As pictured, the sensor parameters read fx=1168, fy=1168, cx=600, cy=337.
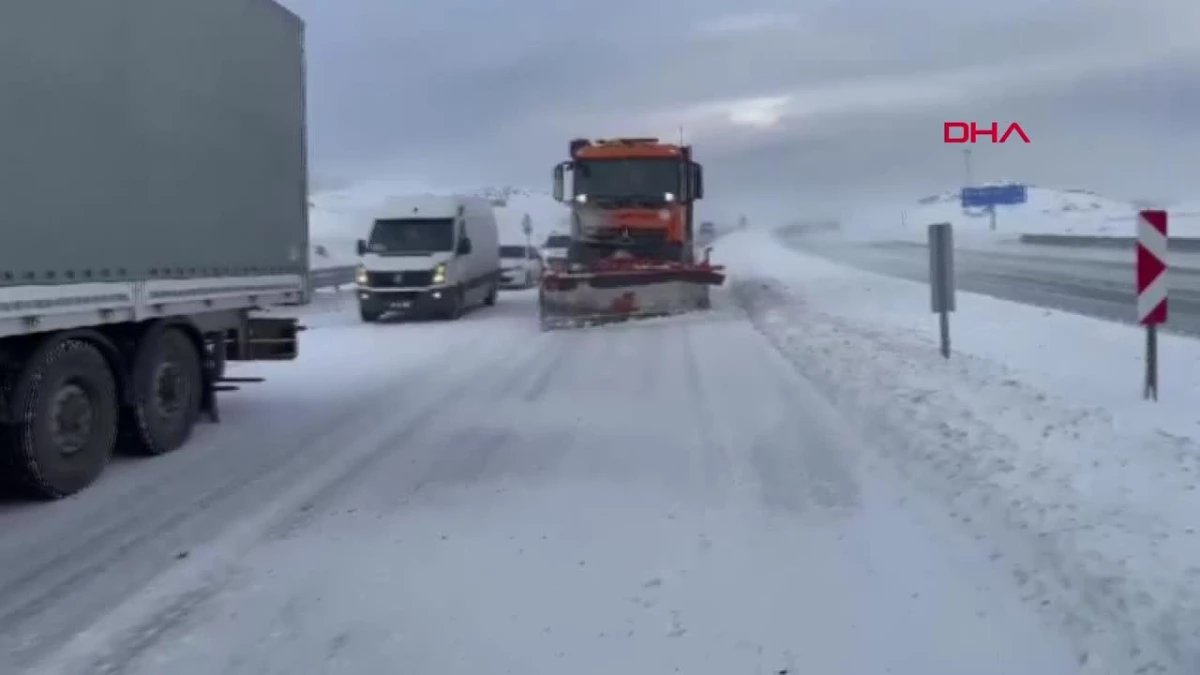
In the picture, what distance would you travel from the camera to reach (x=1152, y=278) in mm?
9906

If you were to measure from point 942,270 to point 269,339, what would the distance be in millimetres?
7231

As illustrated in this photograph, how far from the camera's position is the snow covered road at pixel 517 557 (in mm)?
4883

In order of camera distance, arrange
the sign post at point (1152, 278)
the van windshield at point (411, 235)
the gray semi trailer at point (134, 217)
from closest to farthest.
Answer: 1. the gray semi trailer at point (134, 217)
2. the sign post at point (1152, 278)
3. the van windshield at point (411, 235)

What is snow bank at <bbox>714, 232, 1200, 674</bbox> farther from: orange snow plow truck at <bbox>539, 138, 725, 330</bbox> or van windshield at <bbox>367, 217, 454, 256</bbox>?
van windshield at <bbox>367, 217, 454, 256</bbox>

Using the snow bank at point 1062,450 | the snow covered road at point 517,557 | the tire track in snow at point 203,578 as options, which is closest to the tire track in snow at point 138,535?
the snow covered road at point 517,557

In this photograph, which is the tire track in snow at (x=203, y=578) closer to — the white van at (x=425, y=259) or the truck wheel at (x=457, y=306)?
the white van at (x=425, y=259)

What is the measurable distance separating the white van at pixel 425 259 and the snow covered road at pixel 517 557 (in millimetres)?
12211

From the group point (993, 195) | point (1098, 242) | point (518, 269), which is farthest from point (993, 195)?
point (518, 269)

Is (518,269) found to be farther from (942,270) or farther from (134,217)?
(134,217)

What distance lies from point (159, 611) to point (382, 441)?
14.3 feet

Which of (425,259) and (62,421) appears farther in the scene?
(425,259)

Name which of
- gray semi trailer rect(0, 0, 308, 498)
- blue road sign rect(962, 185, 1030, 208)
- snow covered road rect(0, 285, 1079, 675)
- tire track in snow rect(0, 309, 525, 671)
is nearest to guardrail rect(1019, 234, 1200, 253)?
blue road sign rect(962, 185, 1030, 208)

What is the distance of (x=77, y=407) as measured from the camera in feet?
26.9

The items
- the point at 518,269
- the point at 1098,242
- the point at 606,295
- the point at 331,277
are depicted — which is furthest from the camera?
the point at 1098,242
